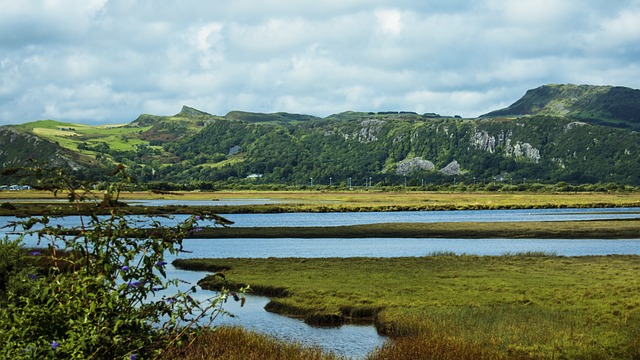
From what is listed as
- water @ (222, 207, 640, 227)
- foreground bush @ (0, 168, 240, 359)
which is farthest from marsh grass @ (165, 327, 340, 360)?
water @ (222, 207, 640, 227)

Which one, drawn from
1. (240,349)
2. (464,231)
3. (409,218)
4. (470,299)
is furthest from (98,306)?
(409,218)

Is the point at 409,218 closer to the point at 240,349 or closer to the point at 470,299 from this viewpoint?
the point at 470,299

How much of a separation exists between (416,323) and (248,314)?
879cm

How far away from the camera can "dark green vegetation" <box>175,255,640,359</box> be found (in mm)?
21656

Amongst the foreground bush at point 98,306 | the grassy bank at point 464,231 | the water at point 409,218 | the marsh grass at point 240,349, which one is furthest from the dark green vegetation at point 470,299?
the water at point 409,218

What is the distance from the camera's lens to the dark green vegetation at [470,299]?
71.1ft

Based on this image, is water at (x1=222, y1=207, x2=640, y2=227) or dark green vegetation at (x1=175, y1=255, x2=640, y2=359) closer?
dark green vegetation at (x1=175, y1=255, x2=640, y2=359)

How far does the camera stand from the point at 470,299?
31.3 metres

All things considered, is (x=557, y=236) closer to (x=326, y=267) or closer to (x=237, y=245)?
(x=237, y=245)

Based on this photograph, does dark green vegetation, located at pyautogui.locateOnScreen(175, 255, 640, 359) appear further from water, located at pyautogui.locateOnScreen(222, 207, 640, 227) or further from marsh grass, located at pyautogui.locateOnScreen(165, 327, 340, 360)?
water, located at pyautogui.locateOnScreen(222, 207, 640, 227)

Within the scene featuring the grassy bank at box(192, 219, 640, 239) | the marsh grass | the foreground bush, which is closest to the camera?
the foreground bush

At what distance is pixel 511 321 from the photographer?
83.4 ft

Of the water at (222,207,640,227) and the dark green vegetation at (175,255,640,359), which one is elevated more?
the dark green vegetation at (175,255,640,359)

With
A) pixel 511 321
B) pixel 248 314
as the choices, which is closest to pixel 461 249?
pixel 248 314
